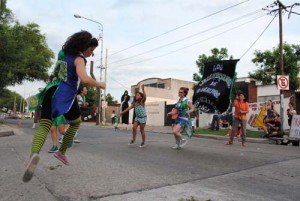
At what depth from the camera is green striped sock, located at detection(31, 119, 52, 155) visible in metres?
4.32

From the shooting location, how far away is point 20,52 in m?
27.8

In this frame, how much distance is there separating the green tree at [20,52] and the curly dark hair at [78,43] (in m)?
23.6

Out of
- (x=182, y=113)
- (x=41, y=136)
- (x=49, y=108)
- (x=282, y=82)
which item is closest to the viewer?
(x=41, y=136)

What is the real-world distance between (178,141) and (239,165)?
3.35 m

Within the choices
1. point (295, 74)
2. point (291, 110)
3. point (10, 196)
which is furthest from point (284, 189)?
point (295, 74)

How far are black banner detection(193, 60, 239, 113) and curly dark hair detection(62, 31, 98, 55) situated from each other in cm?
586

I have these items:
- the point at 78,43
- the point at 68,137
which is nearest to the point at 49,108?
the point at 68,137

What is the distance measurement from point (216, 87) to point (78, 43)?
20.1 ft

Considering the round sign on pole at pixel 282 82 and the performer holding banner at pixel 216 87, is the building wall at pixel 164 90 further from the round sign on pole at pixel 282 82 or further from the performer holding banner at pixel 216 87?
the performer holding banner at pixel 216 87

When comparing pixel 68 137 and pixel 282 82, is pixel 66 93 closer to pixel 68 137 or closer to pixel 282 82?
pixel 68 137

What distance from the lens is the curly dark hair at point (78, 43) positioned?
460 cm

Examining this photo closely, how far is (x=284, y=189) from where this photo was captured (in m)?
5.03

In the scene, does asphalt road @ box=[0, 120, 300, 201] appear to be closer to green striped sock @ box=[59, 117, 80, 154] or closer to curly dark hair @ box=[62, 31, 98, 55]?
green striped sock @ box=[59, 117, 80, 154]

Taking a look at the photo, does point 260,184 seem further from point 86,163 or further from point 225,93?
point 225,93
